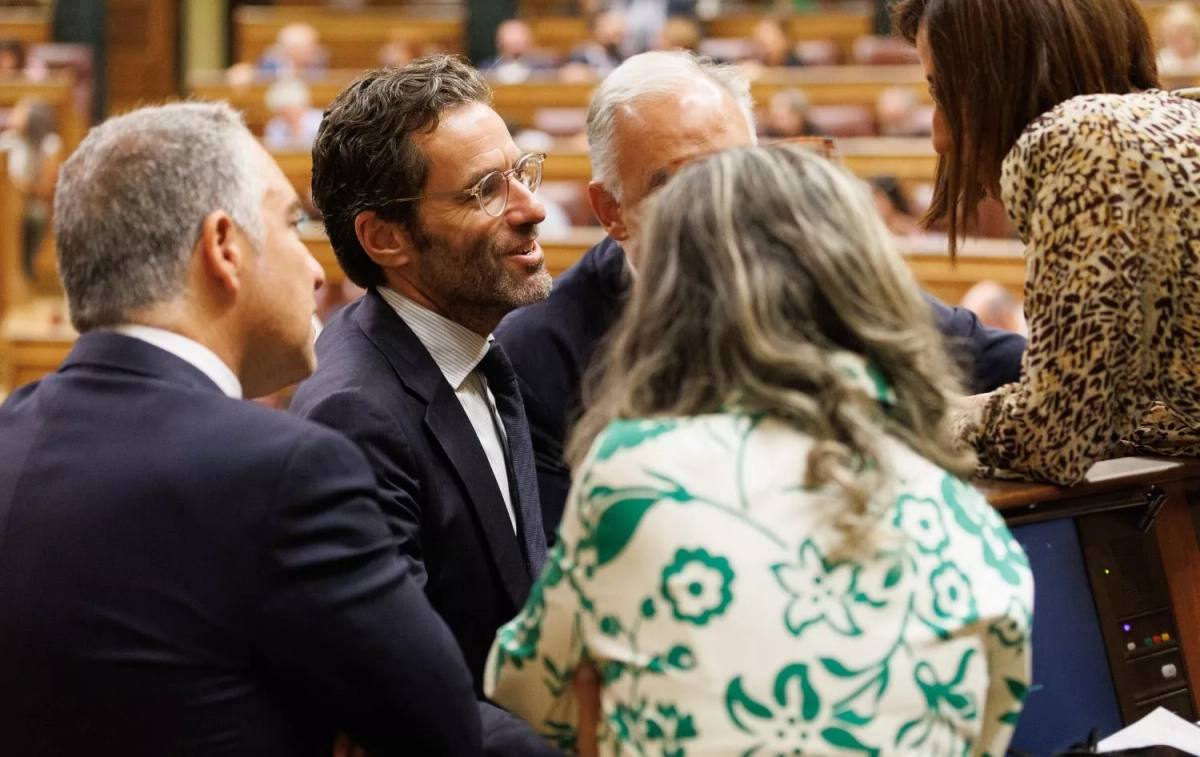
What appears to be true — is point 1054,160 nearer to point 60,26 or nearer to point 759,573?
point 759,573

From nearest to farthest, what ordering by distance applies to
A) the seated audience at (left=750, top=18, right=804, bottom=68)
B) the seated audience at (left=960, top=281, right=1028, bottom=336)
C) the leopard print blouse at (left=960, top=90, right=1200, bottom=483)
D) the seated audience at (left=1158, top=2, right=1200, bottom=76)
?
the leopard print blouse at (left=960, top=90, right=1200, bottom=483)
the seated audience at (left=960, top=281, right=1028, bottom=336)
the seated audience at (left=1158, top=2, right=1200, bottom=76)
the seated audience at (left=750, top=18, right=804, bottom=68)

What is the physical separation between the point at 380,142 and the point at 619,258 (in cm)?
52

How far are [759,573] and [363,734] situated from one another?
0.44 metres

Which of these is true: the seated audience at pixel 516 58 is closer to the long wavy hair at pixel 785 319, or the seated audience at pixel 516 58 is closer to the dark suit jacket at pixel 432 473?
the dark suit jacket at pixel 432 473

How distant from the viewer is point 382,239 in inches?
74.4

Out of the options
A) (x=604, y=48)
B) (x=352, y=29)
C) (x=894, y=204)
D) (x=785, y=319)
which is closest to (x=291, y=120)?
(x=604, y=48)

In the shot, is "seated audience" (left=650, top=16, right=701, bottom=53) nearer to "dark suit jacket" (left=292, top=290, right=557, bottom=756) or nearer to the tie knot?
the tie knot

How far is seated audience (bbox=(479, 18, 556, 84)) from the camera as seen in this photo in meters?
8.47

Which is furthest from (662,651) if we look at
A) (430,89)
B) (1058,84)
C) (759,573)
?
(430,89)

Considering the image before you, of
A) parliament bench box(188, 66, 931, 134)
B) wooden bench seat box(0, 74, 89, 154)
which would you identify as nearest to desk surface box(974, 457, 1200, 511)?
parliament bench box(188, 66, 931, 134)

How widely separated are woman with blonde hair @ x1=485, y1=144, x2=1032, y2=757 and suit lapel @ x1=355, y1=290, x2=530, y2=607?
1.68 ft

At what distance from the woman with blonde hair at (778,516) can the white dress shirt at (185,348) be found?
0.42 meters

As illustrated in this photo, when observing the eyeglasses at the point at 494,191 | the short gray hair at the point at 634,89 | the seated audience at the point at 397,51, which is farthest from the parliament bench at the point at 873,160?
the eyeglasses at the point at 494,191

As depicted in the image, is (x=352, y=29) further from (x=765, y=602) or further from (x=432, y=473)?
(x=765, y=602)
